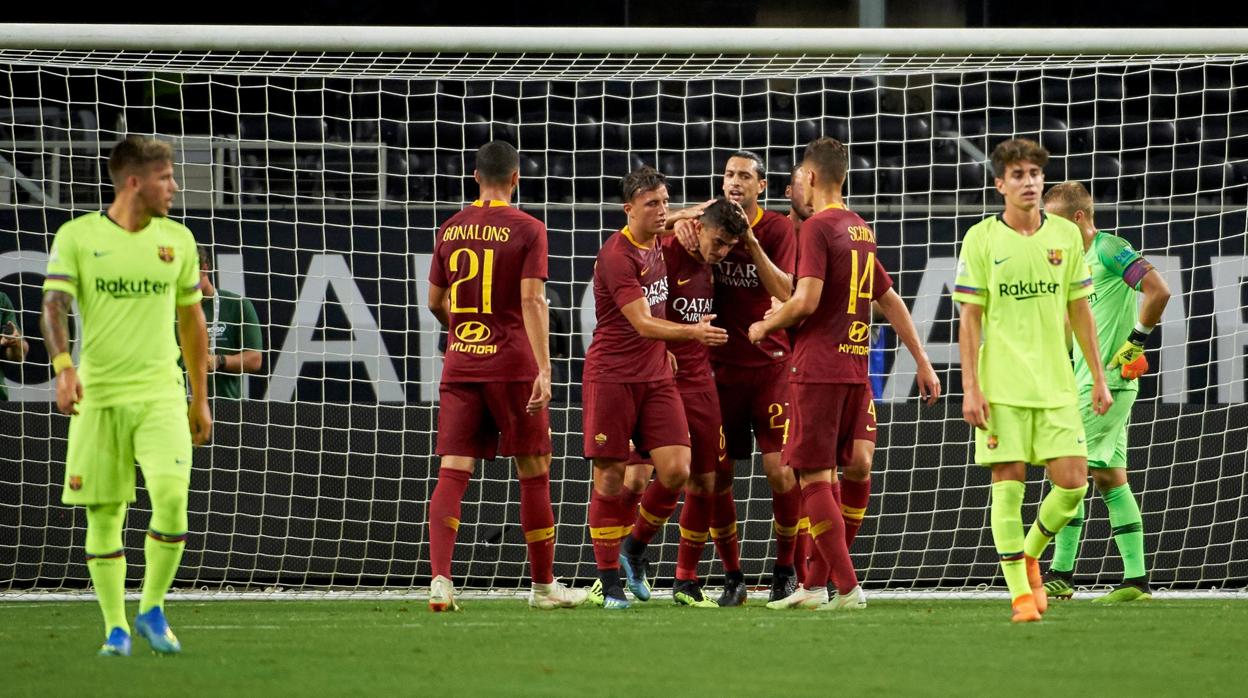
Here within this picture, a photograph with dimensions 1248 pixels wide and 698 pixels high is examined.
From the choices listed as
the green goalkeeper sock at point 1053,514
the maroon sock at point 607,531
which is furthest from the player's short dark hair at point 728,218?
the green goalkeeper sock at point 1053,514

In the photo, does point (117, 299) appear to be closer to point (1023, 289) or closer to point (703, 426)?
point (703, 426)

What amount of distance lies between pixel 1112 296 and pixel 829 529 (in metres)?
2.14

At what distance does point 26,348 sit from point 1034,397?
5.45 metres

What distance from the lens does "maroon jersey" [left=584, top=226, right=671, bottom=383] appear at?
293 inches

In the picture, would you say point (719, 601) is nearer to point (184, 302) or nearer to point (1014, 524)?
point (1014, 524)

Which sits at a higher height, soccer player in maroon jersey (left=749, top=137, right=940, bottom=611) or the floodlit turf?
soccer player in maroon jersey (left=749, top=137, right=940, bottom=611)

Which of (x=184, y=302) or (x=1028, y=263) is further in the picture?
(x=1028, y=263)

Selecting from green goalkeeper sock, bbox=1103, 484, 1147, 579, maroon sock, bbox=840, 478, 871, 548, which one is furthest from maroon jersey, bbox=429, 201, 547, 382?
green goalkeeper sock, bbox=1103, 484, 1147, 579

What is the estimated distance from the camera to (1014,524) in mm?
6281

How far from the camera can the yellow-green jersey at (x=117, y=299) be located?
17.8 feet

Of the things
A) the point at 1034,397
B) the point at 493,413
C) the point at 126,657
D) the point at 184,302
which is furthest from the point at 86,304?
the point at 1034,397

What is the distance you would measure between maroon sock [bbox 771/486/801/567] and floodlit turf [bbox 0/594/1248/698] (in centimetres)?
67

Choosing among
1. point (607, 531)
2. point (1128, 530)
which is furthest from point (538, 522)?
point (1128, 530)

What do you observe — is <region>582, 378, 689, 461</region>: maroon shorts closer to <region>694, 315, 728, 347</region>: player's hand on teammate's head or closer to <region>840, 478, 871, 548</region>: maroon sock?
<region>694, 315, 728, 347</region>: player's hand on teammate's head
